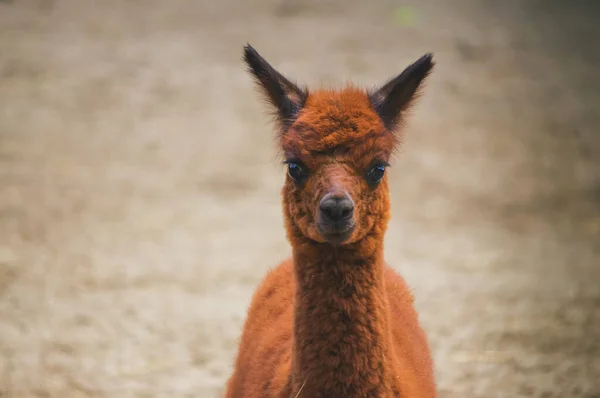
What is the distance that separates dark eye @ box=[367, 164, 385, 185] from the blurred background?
894mm

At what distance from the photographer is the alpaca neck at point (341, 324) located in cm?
275

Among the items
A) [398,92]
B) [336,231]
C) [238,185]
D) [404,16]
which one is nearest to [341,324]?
[336,231]

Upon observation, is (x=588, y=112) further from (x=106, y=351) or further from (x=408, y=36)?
(x=106, y=351)

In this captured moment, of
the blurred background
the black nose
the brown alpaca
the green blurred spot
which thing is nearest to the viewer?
the black nose

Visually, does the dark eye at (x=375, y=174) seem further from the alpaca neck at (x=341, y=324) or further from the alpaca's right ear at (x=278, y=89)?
the alpaca's right ear at (x=278, y=89)

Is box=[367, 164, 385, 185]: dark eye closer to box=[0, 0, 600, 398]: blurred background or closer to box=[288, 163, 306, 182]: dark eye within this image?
box=[288, 163, 306, 182]: dark eye

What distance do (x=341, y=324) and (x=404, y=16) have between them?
33.6 ft

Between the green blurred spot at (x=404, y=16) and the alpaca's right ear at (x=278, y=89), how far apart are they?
926cm

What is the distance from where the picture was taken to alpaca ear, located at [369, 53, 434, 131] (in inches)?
119

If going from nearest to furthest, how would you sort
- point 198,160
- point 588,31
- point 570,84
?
point 198,160 → point 570,84 → point 588,31

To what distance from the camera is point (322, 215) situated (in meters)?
2.68

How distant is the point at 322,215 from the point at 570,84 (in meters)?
8.63

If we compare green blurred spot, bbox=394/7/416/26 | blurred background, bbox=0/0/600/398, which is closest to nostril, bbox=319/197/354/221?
blurred background, bbox=0/0/600/398

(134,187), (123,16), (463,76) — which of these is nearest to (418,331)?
(134,187)
